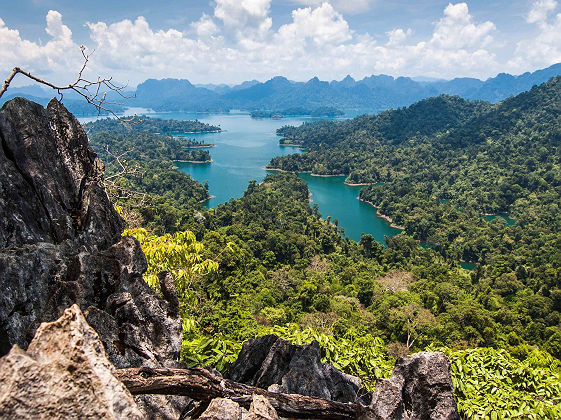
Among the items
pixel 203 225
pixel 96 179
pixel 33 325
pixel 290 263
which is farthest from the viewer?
pixel 203 225

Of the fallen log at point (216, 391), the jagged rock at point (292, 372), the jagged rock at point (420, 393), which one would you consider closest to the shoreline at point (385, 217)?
the jagged rock at point (292, 372)

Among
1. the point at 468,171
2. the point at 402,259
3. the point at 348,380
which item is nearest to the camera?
the point at 348,380

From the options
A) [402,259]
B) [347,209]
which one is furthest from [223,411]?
[347,209]

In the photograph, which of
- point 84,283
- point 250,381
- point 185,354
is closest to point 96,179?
point 84,283

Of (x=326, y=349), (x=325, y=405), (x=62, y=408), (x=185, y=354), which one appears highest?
(x=62, y=408)

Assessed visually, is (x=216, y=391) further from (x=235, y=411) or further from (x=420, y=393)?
(x=420, y=393)

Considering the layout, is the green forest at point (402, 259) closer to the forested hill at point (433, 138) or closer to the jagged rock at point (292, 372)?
the jagged rock at point (292, 372)

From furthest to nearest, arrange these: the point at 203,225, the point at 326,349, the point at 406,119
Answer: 1. the point at 406,119
2. the point at 203,225
3. the point at 326,349

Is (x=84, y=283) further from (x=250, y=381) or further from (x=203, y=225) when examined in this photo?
(x=203, y=225)
